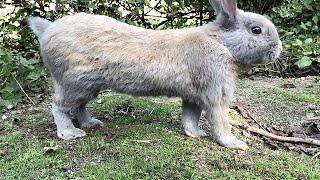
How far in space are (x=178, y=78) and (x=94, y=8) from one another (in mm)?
2749

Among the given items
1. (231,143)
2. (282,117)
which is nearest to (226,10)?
Result: (231,143)

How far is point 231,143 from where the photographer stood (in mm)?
4586

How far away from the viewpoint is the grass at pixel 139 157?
13.6 feet

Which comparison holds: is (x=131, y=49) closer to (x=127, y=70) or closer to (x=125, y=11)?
(x=127, y=70)

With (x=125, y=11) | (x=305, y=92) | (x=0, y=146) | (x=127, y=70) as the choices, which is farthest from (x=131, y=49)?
(x=125, y=11)

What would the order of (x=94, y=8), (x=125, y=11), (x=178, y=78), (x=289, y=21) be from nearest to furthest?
(x=178, y=78) → (x=94, y=8) → (x=125, y=11) → (x=289, y=21)

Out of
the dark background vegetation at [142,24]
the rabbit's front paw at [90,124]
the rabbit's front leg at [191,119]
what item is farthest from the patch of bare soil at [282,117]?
the rabbit's front paw at [90,124]

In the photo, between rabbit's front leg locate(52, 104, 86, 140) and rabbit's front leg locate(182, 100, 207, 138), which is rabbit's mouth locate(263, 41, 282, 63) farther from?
rabbit's front leg locate(52, 104, 86, 140)

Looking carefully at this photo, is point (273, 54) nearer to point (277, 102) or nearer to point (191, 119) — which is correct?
point (191, 119)

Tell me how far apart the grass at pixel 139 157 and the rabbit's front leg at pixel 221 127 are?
67mm

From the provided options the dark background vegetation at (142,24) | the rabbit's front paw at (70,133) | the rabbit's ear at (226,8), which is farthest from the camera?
the dark background vegetation at (142,24)

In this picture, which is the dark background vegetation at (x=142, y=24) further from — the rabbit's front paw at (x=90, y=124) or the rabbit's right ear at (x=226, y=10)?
the rabbit's right ear at (x=226, y=10)

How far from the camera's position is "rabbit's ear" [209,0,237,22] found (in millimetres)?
4484

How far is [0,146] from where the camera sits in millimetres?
4773
